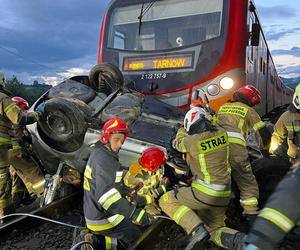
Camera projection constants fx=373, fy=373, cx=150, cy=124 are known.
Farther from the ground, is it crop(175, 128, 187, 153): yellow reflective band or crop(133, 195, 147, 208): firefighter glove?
crop(175, 128, 187, 153): yellow reflective band

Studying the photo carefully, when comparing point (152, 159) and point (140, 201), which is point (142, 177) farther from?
point (140, 201)

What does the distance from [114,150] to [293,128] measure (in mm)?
2556

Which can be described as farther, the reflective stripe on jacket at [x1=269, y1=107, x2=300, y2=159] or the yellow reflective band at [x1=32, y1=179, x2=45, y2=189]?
the yellow reflective band at [x1=32, y1=179, x2=45, y2=189]

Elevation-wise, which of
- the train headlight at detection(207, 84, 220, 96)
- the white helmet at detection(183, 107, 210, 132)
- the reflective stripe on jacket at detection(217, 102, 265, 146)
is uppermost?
the train headlight at detection(207, 84, 220, 96)

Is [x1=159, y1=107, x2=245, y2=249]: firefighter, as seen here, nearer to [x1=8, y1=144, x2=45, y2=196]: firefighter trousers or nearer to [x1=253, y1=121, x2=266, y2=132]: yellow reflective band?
[x1=253, y1=121, x2=266, y2=132]: yellow reflective band

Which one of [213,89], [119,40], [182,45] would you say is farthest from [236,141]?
[119,40]

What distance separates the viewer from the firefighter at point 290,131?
15.0ft

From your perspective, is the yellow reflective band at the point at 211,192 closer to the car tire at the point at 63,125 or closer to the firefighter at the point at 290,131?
the firefighter at the point at 290,131

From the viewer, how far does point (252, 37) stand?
19.0 ft

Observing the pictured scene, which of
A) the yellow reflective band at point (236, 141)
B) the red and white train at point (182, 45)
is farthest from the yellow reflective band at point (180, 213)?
the red and white train at point (182, 45)

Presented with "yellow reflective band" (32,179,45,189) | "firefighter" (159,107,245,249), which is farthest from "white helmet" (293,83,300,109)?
"yellow reflective band" (32,179,45,189)

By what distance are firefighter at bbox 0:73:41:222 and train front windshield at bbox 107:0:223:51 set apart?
2416 millimetres

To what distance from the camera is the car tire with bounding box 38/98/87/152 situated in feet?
14.8

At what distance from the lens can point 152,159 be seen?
3928 millimetres
